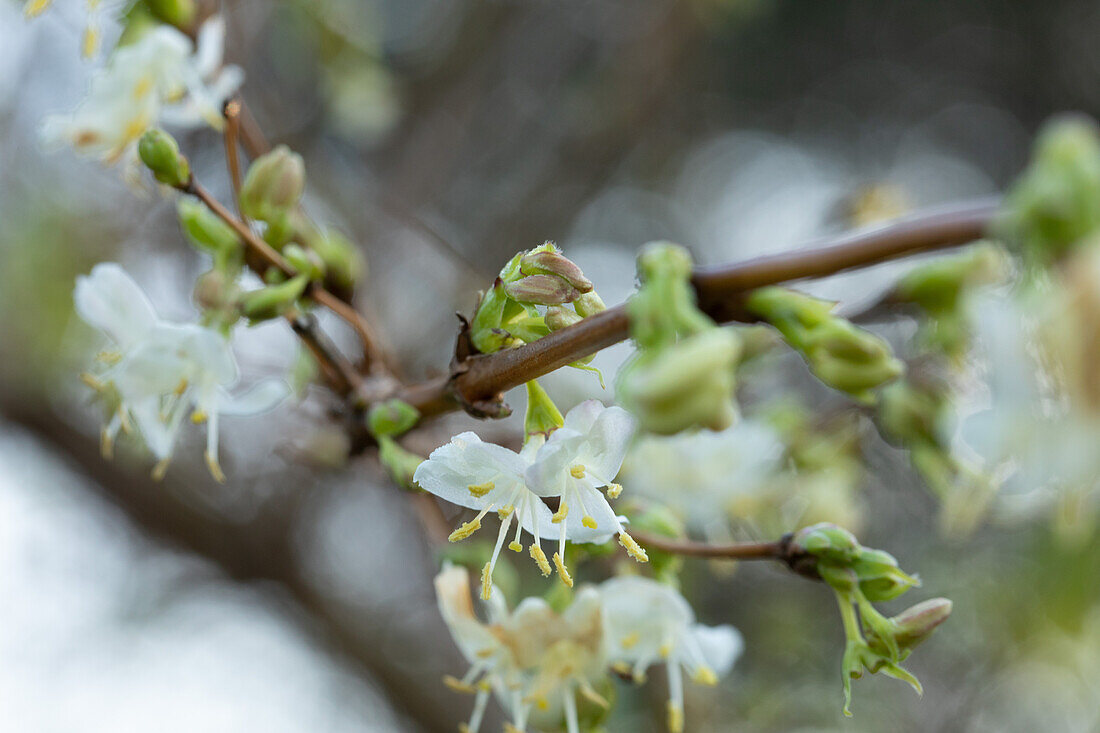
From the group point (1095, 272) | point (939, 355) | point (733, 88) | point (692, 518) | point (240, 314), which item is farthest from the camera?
point (733, 88)

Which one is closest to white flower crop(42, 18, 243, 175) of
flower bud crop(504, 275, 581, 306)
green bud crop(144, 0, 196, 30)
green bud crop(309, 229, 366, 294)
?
green bud crop(144, 0, 196, 30)

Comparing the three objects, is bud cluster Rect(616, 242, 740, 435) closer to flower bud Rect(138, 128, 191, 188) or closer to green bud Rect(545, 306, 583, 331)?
green bud Rect(545, 306, 583, 331)

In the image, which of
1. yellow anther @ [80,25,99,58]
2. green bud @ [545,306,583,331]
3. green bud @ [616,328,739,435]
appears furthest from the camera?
yellow anther @ [80,25,99,58]

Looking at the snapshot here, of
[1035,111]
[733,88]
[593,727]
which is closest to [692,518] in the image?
[593,727]

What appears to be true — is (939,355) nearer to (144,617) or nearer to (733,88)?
(144,617)

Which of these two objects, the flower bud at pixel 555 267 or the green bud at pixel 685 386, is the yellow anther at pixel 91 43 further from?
the green bud at pixel 685 386
